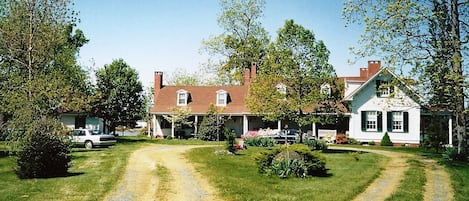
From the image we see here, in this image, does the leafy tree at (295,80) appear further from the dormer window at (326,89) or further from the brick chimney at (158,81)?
the brick chimney at (158,81)

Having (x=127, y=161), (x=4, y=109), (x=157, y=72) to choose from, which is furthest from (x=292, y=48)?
(x=157, y=72)

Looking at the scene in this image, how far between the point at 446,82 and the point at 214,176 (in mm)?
10443

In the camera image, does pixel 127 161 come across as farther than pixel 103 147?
No

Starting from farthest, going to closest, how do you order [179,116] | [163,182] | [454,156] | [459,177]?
1. [179,116]
2. [454,156]
3. [459,177]
4. [163,182]

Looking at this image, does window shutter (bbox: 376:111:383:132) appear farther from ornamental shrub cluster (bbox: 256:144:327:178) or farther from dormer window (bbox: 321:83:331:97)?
ornamental shrub cluster (bbox: 256:144:327:178)

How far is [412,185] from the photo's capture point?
574 inches

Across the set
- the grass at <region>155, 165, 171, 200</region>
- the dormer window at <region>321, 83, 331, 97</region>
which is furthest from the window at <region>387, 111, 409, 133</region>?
the grass at <region>155, 165, 171, 200</region>

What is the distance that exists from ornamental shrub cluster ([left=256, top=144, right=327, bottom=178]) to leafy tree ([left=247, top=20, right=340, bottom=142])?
8841 mm

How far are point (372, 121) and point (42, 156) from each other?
26.8 metres

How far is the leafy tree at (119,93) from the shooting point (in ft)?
145

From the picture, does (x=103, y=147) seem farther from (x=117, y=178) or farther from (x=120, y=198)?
(x=120, y=198)

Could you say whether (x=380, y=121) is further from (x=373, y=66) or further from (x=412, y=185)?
(x=412, y=185)

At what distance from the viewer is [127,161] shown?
20.9 meters

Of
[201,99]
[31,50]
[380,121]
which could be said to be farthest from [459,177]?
[201,99]
